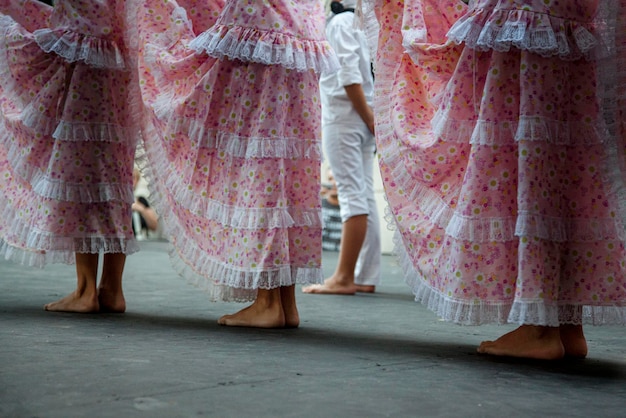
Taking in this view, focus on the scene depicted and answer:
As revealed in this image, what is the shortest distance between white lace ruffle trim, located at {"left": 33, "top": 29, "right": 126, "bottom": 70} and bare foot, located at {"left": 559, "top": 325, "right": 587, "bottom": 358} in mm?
2128

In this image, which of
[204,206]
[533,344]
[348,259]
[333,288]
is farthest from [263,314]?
[348,259]

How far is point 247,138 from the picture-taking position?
3.54 meters

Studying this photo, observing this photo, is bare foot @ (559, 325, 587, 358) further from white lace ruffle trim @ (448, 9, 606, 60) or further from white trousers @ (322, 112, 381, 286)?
white trousers @ (322, 112, 381, 286)

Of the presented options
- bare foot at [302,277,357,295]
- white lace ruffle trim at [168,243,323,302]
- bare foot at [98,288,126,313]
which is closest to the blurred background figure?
bare foot at [302,277,357,295]

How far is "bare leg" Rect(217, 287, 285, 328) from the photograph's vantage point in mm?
3533

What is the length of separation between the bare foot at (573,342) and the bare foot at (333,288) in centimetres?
236

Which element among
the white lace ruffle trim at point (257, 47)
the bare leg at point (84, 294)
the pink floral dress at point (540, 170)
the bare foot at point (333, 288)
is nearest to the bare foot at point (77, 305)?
the bare leg at point (84, 294)

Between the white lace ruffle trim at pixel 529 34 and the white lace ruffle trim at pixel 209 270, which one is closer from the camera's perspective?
the white lace ruffle trim at pixel 529 34

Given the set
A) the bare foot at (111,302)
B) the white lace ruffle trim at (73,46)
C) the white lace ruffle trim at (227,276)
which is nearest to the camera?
the white lace ruffle trim at (227,276)

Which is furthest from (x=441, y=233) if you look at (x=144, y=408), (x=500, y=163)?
(x=144, y=408)

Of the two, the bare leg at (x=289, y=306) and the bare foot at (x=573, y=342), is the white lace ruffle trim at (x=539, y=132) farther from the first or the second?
the bare leg at (x=289, y=306)

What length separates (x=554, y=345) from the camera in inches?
115

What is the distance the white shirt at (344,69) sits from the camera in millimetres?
5398

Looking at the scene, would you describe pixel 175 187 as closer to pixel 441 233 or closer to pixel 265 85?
pixel 265 85
